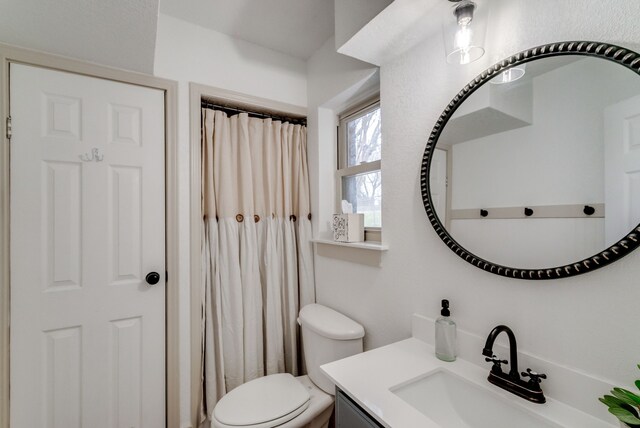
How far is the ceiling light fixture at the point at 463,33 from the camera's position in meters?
0.89

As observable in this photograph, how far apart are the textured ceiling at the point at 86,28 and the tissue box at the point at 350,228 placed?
1.22 meters

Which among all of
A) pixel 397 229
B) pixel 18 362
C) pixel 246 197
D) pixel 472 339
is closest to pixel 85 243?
pixel 18 362

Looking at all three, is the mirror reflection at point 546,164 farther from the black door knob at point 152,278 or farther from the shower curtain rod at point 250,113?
the black door knob at point 152,278

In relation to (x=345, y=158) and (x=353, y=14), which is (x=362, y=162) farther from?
(x=353, y=14)

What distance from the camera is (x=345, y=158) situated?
1890 mm

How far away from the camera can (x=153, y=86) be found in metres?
1.49

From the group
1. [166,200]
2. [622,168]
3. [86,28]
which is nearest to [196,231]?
[166,200]

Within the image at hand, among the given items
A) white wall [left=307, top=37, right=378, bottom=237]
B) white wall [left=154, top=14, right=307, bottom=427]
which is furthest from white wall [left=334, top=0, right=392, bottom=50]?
white wall [left=154, top=14, right=307, bottom=427]

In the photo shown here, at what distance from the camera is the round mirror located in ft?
2.18

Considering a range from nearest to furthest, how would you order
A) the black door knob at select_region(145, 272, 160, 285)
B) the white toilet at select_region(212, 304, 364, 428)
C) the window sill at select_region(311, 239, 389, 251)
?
the white toilet at select_region(212, 304, 364, 428)
the window sill at select_region(311, 239, 389, 251)
the black door knob at select_region(145, 272, 160, 285)

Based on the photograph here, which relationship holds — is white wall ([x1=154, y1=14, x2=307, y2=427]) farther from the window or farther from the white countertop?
the white countertop

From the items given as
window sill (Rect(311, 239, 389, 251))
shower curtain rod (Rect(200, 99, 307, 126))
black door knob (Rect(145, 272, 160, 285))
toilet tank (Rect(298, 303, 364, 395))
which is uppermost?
shower curtain rod (Rect(200, 99, 307, 126))

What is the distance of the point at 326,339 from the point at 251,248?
717 millimetres

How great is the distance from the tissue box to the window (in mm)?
79
